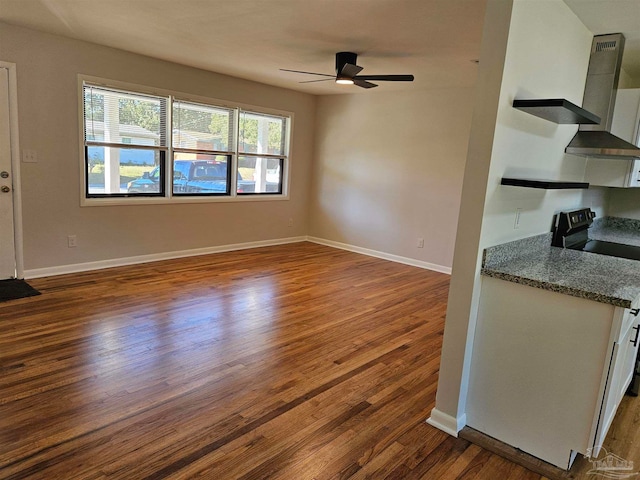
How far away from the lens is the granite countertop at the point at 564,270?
1.84m

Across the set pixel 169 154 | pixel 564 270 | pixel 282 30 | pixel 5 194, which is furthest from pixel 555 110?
pixel 5 194

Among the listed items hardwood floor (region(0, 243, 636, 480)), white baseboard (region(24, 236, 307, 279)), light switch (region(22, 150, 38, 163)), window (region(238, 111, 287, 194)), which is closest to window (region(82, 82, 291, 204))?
window (region(238, 111, 287, 194))

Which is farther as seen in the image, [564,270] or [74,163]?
[74,163]

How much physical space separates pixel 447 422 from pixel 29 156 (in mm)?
4439

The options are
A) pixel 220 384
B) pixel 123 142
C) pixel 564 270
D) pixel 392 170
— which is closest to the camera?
pixel 564 270

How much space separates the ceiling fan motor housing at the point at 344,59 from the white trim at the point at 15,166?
308 cm

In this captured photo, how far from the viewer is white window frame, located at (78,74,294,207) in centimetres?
448

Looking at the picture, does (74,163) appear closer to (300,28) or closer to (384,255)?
(300,28)

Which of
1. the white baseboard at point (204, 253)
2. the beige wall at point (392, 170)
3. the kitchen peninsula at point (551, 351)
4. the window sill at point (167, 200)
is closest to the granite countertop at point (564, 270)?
the kitchen peninsula at point (551, 351)

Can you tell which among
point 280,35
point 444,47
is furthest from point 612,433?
point 280,35

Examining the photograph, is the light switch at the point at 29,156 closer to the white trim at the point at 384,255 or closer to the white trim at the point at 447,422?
the white trim at the point at 384,255

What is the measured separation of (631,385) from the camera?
2691 millimetres

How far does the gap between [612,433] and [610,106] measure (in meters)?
2.11

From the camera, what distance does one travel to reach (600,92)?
2.88 m
